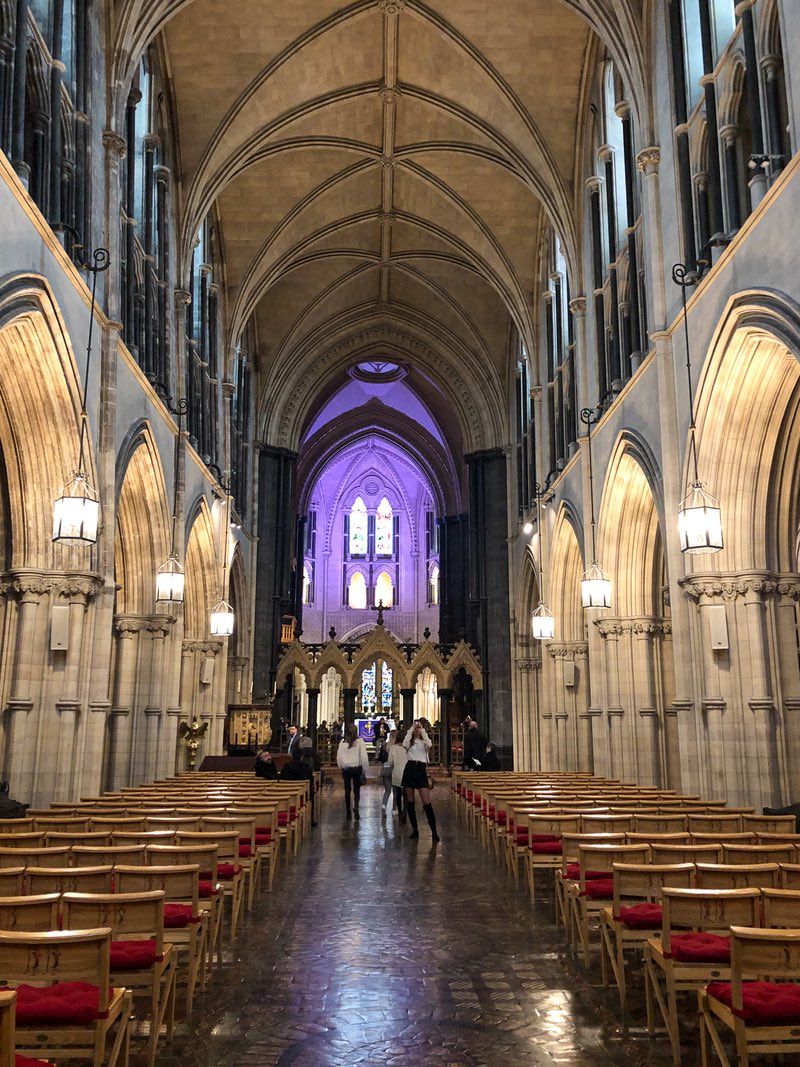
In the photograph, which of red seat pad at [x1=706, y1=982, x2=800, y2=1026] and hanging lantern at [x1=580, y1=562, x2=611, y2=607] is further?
hanging lantern at [x1=580, y1=562, x2=611, y2=607]

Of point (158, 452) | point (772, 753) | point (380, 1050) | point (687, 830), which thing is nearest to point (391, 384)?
point (158, 452)

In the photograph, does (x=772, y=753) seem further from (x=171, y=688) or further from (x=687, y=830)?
(x=171, y=688)

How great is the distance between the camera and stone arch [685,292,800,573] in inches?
493

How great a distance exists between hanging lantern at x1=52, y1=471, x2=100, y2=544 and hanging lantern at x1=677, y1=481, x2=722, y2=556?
282 inches

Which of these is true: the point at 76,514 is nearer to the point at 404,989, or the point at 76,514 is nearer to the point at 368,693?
the point at 404,989

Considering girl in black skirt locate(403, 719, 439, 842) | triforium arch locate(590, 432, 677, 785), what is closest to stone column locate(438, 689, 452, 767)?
triforium arch locate(590, 432, 677, 785)

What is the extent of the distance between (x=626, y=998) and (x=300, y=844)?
8063mm

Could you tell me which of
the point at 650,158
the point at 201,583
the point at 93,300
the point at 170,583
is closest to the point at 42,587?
the point at 93,300

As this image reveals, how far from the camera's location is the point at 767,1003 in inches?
156

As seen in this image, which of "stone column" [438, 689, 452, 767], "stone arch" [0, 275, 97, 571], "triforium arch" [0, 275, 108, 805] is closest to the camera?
"stone arch" [0, 275, 97, 571]

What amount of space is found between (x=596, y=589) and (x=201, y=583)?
1133 cm

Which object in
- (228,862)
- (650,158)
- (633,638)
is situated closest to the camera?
(228,862)

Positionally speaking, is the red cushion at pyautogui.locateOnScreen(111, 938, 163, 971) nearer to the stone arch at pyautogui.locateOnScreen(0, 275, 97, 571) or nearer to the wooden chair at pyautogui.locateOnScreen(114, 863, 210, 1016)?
the wooden chair at pyautogui.locateOnScreen(114, 863, 210, 1016)

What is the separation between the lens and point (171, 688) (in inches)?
747
